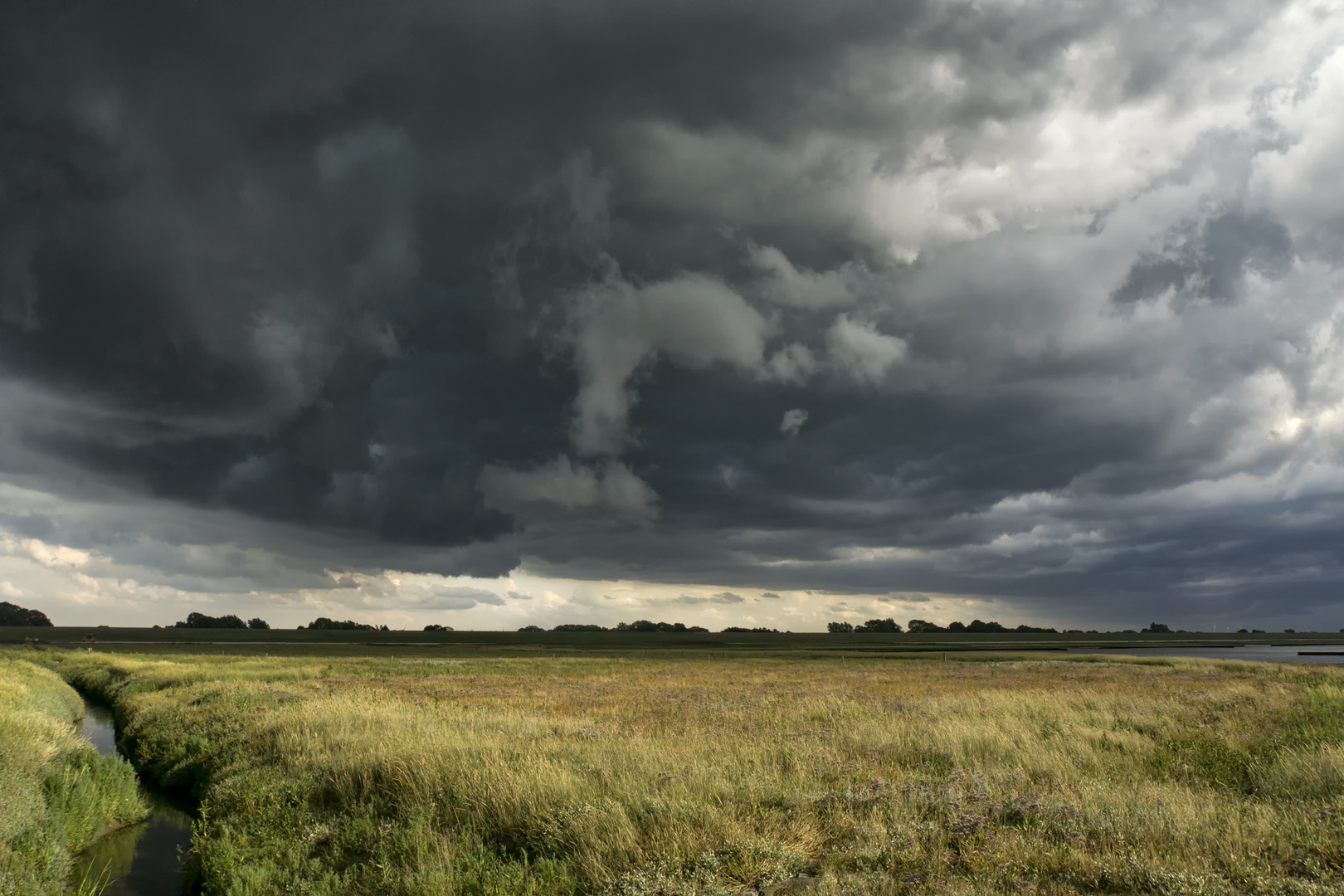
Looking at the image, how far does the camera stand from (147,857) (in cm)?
1708

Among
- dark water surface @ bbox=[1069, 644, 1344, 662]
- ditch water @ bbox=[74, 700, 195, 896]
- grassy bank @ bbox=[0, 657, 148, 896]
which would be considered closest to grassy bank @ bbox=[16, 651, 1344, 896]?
ditch water @ bbox=[74, 700, 195, 896]

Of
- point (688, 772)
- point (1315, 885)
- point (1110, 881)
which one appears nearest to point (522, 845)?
point (688, 772)

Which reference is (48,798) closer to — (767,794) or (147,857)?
(147,857)

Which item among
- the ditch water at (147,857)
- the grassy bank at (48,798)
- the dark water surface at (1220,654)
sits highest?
the dark water surface at (1220,654)

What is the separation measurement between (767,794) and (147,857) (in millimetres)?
14899

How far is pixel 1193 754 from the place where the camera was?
17422 mm

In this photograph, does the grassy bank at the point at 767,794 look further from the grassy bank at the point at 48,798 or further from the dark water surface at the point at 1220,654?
the dark water surface at the point at 1220,654

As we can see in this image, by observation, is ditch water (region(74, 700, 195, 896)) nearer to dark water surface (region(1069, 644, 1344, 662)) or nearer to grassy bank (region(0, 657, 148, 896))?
grassy bank (region(0, 657, 148, 896))

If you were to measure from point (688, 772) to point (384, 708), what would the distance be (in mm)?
15988

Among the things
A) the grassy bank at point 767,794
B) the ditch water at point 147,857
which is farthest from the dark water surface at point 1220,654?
the ditch water at point 147,857

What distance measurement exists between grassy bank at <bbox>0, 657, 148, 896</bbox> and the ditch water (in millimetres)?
438

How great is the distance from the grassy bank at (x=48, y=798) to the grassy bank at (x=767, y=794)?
2161 mm

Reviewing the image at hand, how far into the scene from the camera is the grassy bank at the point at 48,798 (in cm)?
1379

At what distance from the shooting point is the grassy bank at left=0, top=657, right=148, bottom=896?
13789 millimetres
